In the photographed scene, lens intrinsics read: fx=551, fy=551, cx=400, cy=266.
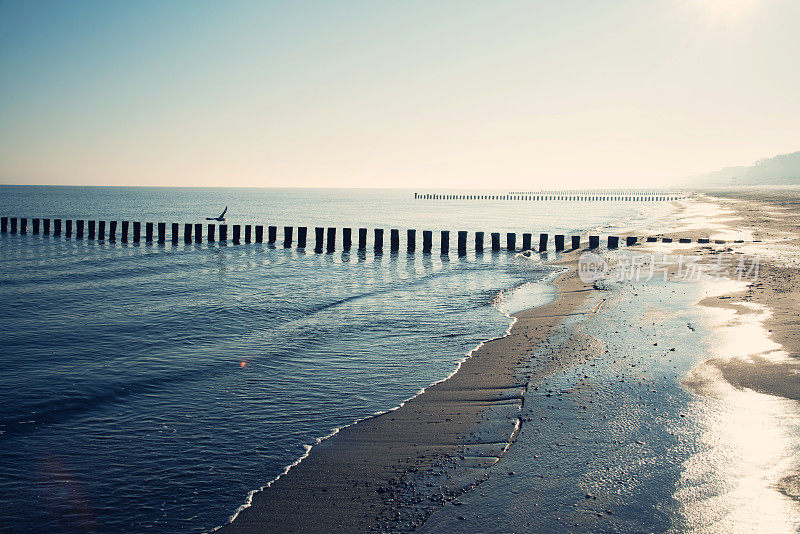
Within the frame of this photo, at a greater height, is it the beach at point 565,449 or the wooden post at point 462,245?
the wooden post at point 462,245

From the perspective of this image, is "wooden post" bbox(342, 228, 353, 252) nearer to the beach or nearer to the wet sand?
the wet sand

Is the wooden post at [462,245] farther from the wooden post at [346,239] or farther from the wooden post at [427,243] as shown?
the wooden post at [346,239]

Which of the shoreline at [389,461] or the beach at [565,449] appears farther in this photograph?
the shoreline at [389,461]

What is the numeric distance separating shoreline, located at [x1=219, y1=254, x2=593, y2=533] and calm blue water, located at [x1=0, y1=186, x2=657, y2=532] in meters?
0.30

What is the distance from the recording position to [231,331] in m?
12.4

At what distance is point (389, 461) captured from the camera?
18.8ft

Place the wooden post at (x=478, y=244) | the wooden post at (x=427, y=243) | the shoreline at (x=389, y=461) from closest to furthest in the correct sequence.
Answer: the shoreline at (x=389, y=461) < the wooden post at (x=478, y=244) < the wooden post at (x=427, y=243)

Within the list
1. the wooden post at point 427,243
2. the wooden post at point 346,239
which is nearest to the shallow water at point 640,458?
the wooden post at point 427,243

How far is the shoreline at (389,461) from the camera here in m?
4.69

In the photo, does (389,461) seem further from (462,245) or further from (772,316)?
(462,245)

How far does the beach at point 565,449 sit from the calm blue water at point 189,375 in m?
0.73

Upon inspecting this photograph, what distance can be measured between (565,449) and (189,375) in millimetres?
6225

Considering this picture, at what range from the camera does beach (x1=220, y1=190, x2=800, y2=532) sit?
4.51 metres

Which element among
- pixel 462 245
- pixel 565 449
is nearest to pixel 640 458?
pixel 565 449
